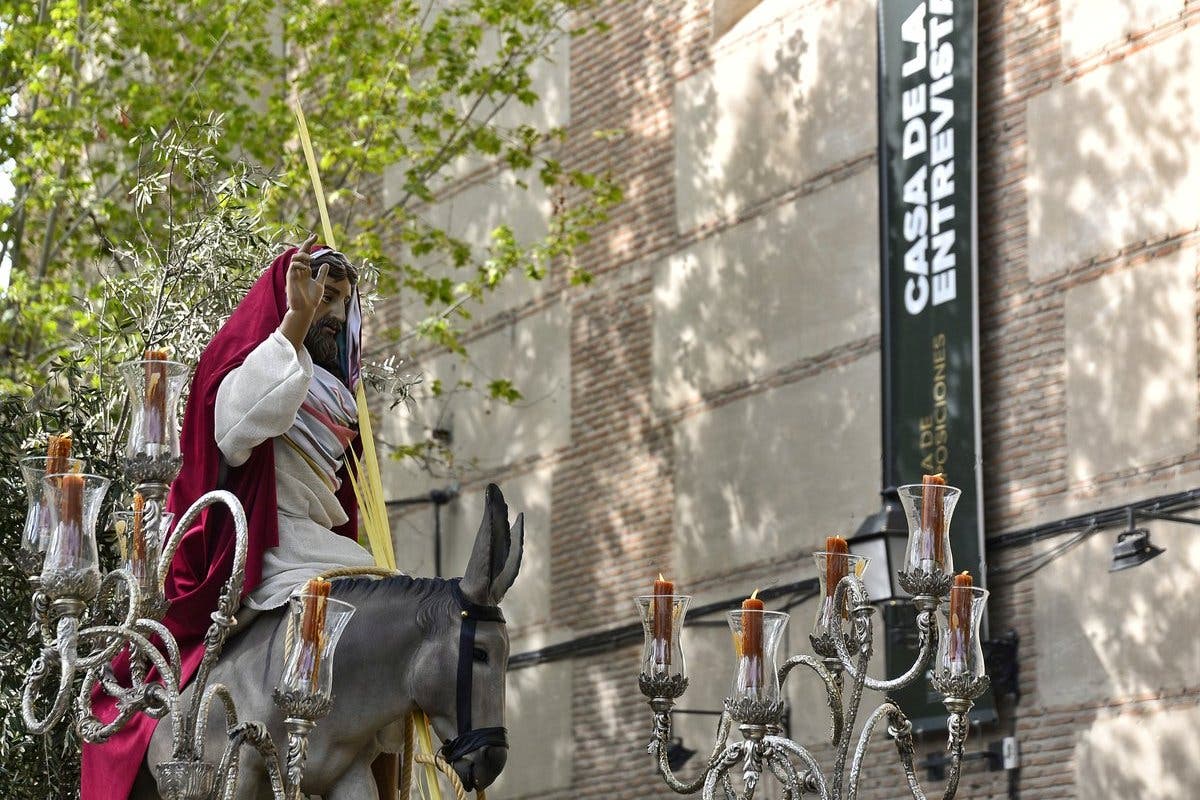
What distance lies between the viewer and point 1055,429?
1302 centimetres

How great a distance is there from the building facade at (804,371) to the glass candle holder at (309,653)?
8.04 meters

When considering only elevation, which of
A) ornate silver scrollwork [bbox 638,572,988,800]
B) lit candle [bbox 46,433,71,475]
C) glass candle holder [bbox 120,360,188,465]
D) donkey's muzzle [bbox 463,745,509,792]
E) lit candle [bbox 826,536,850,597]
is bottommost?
donkey's muzzle [bbox 463,745,509,792]

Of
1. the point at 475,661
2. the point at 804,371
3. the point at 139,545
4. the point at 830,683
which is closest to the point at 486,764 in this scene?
the point at 475,661

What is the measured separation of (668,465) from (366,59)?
11.9 feet

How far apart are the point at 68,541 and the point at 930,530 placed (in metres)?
2.42

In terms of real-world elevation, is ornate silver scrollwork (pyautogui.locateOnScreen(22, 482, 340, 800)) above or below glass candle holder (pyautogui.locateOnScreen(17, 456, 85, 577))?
below

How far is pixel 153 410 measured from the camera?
208 inches

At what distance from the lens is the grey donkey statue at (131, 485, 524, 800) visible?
555 centimetres

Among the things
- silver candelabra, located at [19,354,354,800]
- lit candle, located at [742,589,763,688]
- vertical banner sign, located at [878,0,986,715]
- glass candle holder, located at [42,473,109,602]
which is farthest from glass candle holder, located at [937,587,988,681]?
vertical banner sign, located at [878,0,986,715]

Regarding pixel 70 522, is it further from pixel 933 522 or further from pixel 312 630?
pixel 933 522

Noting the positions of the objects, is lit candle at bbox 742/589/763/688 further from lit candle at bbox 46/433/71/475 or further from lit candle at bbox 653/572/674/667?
lit candle at bbox 46/433/71/475

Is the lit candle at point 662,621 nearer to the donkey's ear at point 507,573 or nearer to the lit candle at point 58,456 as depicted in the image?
the donkey's ear at point 507,573

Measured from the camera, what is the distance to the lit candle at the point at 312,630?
16.0 ft

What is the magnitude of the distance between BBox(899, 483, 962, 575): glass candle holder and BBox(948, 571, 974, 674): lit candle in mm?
66
